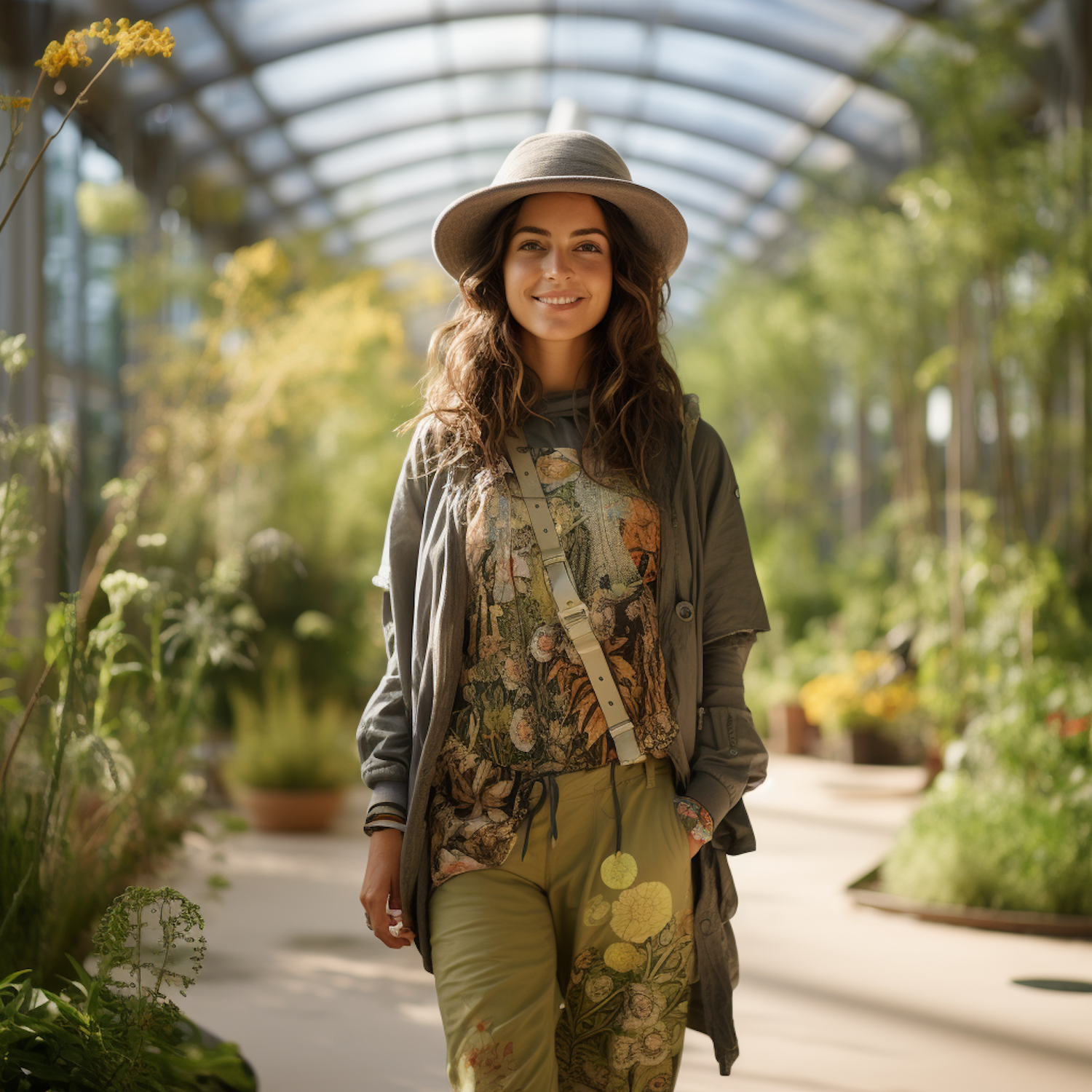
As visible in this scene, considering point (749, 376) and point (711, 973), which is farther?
point (749, 376)

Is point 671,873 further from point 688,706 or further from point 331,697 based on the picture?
point 331,697

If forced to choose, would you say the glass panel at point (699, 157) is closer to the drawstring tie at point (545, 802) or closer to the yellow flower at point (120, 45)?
the yellow flower at point (120, 45)

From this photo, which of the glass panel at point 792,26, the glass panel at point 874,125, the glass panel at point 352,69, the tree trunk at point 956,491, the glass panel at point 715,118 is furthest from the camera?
the glass panel at point 715,118

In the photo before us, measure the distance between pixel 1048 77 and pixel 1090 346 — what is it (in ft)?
7.15

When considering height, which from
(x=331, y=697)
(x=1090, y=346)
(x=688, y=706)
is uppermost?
(x=1090, y=346)

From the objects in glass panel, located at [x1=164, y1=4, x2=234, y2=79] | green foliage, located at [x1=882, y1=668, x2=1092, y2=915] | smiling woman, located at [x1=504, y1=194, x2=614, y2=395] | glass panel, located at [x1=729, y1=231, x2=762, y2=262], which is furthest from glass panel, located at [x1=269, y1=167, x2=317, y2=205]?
smiling woman, located at [x1=504, y1=194, x2=614, y2=395]

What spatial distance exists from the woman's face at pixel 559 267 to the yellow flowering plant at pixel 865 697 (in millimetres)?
7924

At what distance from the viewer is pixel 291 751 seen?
20.7ft

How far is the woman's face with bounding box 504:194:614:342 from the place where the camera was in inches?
65.9

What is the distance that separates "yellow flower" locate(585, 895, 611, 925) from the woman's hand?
0.23 meters

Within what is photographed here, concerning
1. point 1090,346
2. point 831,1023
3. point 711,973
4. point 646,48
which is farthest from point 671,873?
point 646,48

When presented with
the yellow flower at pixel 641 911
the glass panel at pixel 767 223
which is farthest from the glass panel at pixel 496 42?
the yellow flower at pixel 641 911

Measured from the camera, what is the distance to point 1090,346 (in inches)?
282

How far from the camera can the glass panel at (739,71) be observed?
10.8 meters
